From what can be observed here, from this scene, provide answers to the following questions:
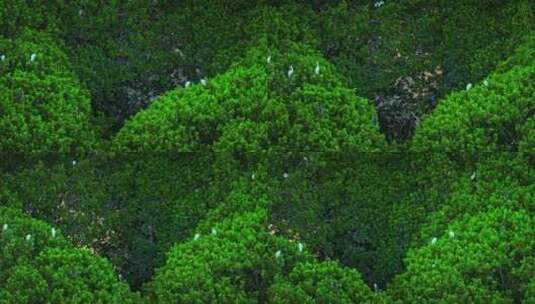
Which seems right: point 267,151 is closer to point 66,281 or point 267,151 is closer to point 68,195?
point 68,195

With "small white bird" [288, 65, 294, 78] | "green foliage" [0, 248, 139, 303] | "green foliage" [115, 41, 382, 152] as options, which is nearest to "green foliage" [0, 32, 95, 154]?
"green foliage" [115, 41, 382, 152]

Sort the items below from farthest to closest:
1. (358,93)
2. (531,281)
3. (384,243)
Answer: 1. (358,93)
2. (384,243)
3. (531,281)

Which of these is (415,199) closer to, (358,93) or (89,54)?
(358,93)

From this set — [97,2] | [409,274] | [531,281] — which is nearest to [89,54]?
[97,2]

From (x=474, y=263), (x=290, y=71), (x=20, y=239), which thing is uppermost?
(x=290, y=71)

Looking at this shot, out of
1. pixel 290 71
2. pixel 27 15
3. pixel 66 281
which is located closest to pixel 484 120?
pixel 290 71

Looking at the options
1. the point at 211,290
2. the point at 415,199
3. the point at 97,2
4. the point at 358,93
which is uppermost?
the point at 97,2

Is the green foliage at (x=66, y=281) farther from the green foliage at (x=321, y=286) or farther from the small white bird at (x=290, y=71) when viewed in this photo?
the small white bird at (x=290, y=71)
